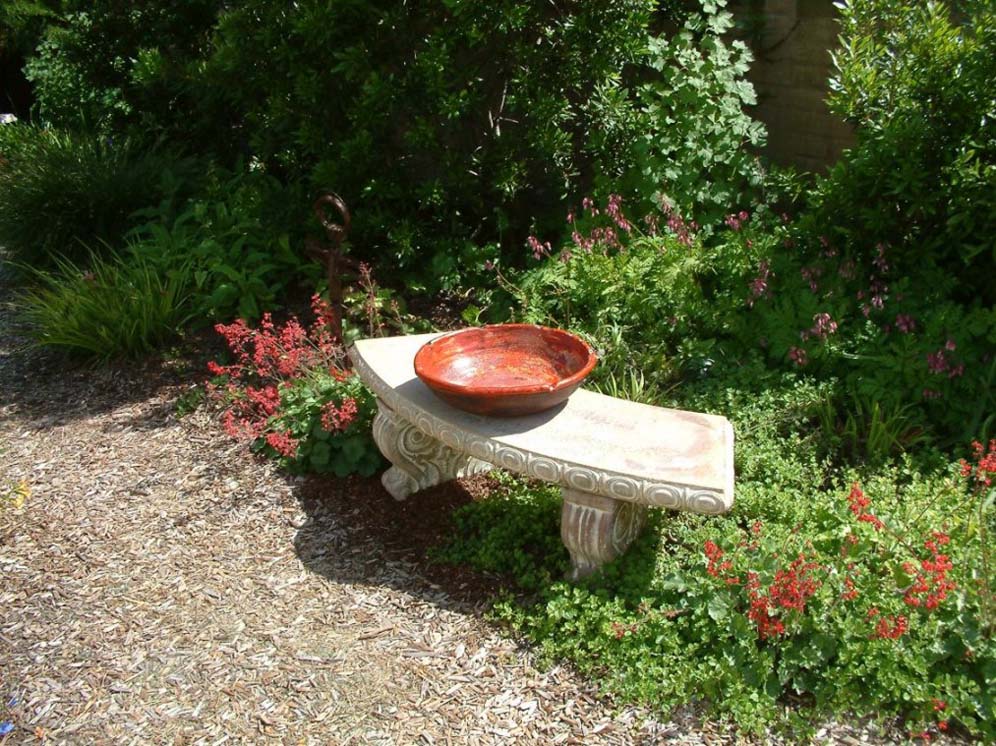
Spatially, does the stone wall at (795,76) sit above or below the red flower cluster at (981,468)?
above

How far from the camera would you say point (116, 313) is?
5410 millimetres

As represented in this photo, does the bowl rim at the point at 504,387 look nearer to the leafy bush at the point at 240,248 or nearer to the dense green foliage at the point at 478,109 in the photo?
the dense green foliage at the point at 478,109

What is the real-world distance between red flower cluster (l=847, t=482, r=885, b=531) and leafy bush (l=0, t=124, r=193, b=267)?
16.8 feet

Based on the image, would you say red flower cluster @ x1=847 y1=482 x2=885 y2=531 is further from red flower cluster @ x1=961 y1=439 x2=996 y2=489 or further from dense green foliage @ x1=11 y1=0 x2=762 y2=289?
dense green foliage @ x1=11 y1=0 x2=762 y2=289

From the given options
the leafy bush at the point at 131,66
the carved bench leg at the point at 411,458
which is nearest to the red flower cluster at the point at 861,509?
the carved bench leg at the point at 411,458

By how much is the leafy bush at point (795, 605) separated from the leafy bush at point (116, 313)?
2710 mm

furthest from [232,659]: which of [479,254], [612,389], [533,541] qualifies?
[479,254]

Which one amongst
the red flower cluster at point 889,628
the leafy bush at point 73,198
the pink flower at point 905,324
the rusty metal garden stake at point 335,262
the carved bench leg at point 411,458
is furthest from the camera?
the leafy bush at point 73,198

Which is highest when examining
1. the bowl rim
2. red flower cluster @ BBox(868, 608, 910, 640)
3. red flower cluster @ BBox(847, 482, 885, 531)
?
the bowl rim

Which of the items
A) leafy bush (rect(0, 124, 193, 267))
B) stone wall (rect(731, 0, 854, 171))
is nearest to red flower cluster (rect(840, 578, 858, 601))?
stone wall (rect(731, 0, 854, 171))

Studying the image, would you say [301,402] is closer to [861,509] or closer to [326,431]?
[326,431]

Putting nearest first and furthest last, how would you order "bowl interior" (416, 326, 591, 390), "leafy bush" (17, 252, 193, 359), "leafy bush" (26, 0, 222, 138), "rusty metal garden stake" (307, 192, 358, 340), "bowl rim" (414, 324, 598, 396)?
"bowl rim" (414, 324, 598, 396) < "bowl interior" (416, 326, 591, 390) < "rusty metal garden stake" (307, 192, 358, 340) < "leafy bush" (17, 252, 193, 359) < "leafy bush" (26, 0, 222, 138)

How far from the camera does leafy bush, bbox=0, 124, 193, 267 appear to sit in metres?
6.48

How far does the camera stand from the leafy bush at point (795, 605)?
2875mm
